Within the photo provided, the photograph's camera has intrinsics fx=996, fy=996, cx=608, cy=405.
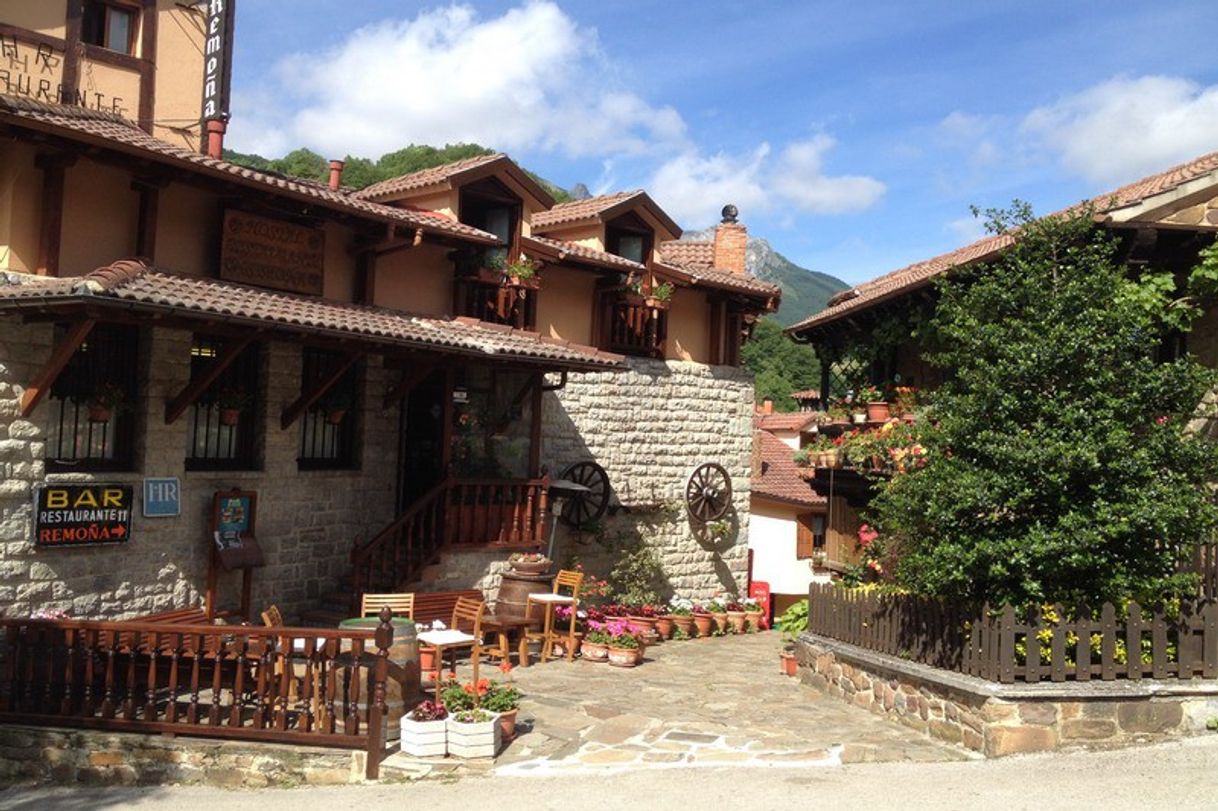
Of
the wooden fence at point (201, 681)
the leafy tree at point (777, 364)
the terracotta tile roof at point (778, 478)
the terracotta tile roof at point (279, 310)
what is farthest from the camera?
the leafy tree at point (777, 364)

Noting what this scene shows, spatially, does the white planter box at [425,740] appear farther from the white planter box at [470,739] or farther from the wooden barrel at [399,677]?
the wooden barrel at [399,677]

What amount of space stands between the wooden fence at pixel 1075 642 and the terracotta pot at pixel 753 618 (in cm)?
872

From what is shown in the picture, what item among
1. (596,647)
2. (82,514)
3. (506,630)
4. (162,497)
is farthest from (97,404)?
(596,647)

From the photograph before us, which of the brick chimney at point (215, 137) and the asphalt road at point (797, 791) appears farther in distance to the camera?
the brick chimney at point (215, 137)

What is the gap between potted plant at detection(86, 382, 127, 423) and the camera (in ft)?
33.6

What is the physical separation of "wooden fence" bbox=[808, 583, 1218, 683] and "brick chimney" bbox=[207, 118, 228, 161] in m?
10.1

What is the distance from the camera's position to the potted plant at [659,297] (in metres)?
16.7

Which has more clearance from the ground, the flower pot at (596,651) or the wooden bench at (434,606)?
the wooden bench at (434,606)

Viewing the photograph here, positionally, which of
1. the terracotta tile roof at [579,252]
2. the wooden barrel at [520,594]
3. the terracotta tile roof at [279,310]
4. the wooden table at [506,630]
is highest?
the terracotta tile roof at [579,252]

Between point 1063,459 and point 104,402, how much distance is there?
9.27 metres

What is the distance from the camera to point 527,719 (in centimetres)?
960

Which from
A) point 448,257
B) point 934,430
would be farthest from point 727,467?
point 934,430

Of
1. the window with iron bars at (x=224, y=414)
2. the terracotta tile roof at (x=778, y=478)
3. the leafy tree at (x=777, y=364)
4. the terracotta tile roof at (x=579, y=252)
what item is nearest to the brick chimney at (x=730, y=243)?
the terracotta tile roof at (x=579, y=252)

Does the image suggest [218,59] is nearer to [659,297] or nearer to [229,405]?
[229,405]
